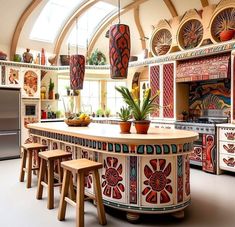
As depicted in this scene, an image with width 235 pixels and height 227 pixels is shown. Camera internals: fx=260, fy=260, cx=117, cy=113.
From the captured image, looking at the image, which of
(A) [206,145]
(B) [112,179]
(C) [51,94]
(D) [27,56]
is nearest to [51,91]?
(C) [51,94]

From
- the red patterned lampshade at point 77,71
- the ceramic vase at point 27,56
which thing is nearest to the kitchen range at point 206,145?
the red patterned lampshade at point 77,71

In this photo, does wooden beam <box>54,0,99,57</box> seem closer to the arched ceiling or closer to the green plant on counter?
the arched ceiling

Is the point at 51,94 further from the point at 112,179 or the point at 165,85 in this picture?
the point at 112,179

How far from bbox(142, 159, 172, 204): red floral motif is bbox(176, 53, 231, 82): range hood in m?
2.86

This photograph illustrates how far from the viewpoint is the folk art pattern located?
9.07 feet

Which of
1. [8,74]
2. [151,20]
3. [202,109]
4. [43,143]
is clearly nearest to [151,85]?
[202,109]

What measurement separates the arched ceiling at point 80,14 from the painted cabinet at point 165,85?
5.49ft

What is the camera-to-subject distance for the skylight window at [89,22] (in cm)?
721

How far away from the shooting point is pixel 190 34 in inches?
235

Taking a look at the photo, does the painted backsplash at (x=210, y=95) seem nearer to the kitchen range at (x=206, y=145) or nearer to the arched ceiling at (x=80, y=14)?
the kitchen range at (x=206, y=145)

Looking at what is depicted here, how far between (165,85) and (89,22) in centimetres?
326

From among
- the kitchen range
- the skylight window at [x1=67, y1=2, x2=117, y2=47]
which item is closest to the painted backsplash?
the kitchen range

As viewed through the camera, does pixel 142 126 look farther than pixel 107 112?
No

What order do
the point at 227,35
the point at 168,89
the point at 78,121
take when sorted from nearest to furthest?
the point at 78,121 < the point at 227,35 < the point at 168,89
